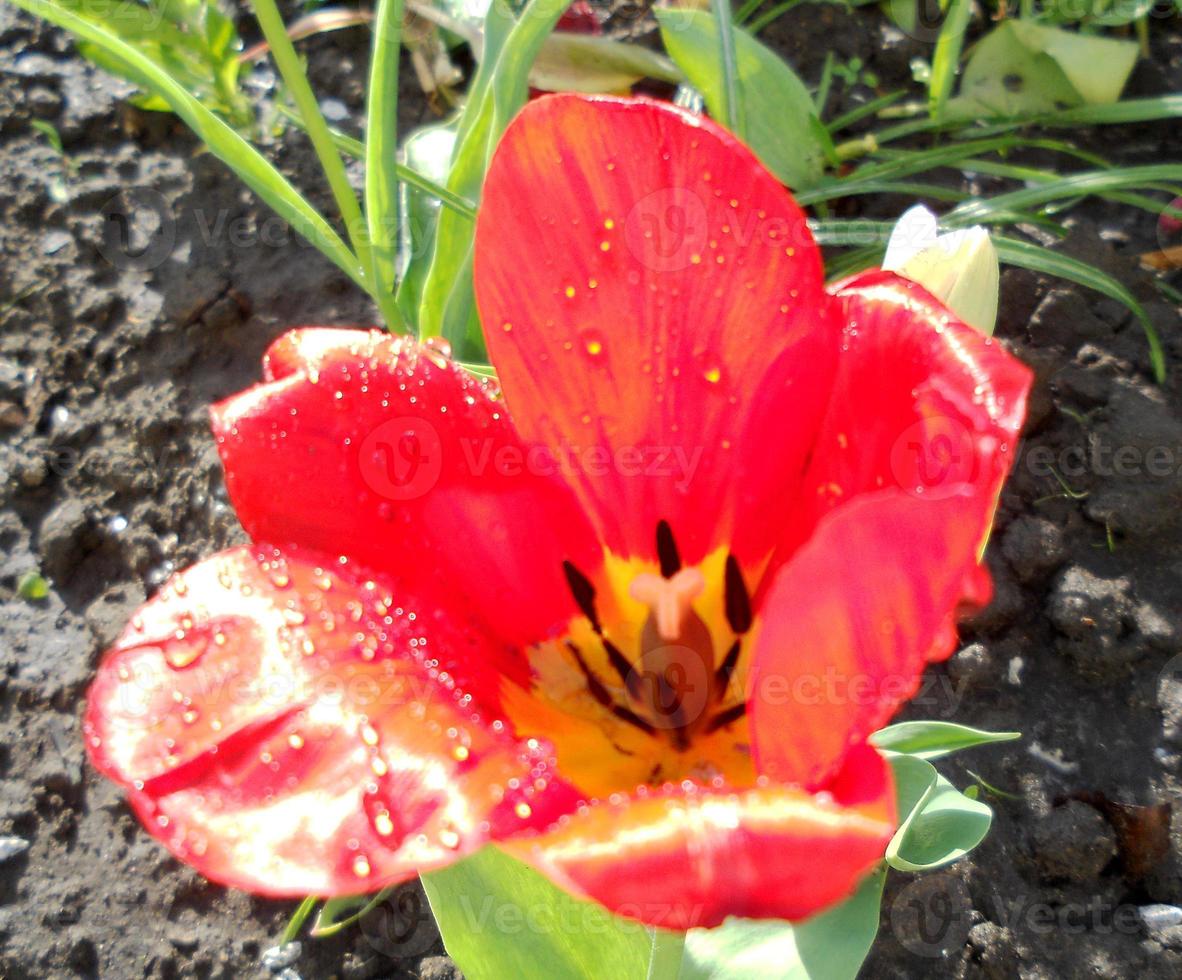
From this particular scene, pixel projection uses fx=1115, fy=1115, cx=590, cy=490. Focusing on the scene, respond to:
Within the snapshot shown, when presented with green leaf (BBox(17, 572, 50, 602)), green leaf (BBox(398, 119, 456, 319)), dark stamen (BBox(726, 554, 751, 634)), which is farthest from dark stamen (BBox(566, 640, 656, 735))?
green leaf (BBox(17, 572, 50, 602))

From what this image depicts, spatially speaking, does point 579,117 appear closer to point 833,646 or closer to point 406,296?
point 833,646

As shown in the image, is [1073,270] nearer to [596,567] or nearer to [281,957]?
[596,567]

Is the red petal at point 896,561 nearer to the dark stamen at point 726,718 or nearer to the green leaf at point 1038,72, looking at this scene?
the dark stamen at point 726,718

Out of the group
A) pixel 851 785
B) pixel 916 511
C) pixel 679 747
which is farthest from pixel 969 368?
pixel 679 747

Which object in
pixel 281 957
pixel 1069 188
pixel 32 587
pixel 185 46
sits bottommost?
pixel 281 957

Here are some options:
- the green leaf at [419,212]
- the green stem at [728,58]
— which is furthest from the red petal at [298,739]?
the green stem at [728,58]

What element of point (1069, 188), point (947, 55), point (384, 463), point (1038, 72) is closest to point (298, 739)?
point (384, 463)

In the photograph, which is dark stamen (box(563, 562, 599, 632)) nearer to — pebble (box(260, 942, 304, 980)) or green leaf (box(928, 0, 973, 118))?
pebble (box(260, 942, 304, 980))
